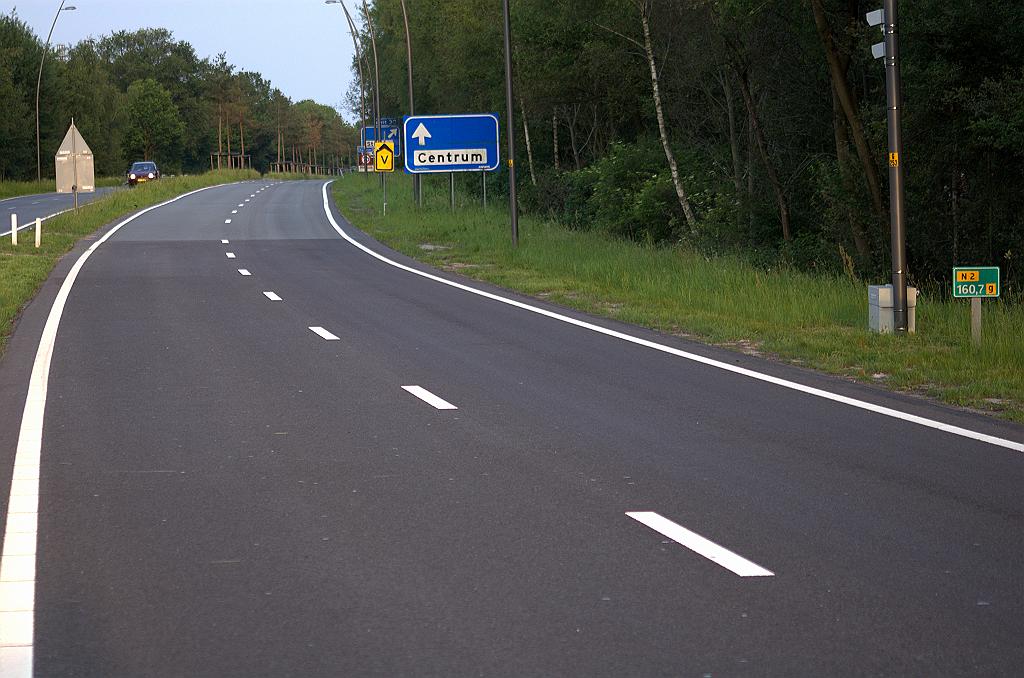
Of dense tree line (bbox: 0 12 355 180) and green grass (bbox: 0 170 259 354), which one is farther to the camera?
dense tree line (bbox: 0 12 355 180)

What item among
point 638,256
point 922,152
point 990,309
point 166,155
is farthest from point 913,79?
point 166,155

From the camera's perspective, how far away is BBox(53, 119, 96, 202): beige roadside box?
43781 millimetres

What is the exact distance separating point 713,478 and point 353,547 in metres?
2.64

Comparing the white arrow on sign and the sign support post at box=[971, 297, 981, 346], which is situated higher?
the white arrow on sign

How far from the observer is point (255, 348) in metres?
16.5

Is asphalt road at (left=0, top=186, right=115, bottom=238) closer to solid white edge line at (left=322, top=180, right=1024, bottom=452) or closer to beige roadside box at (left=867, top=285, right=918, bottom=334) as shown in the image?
solid white edge line at (left=322, top=180, right=1024, bottom=452)

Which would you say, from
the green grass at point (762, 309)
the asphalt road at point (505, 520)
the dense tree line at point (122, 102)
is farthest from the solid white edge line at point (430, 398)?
the dense tree line at point (122, 102)

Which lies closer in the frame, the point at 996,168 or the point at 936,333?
the point at 936,333

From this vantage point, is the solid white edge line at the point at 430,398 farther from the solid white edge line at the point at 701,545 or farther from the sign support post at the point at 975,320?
the sign support post at the point at 975,320

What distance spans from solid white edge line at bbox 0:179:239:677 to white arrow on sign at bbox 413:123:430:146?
26384mm

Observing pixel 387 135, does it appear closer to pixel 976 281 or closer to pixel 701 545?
pixel 976 281

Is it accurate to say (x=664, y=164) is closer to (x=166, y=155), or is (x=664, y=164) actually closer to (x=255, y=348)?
(x=255, y=348)

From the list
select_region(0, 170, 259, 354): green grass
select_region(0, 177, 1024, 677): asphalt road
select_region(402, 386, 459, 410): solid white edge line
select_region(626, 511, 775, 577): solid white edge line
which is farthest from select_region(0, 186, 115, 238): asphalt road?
select_region(626, 511, 775, 577): solid white edge line

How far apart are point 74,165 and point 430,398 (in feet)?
112
